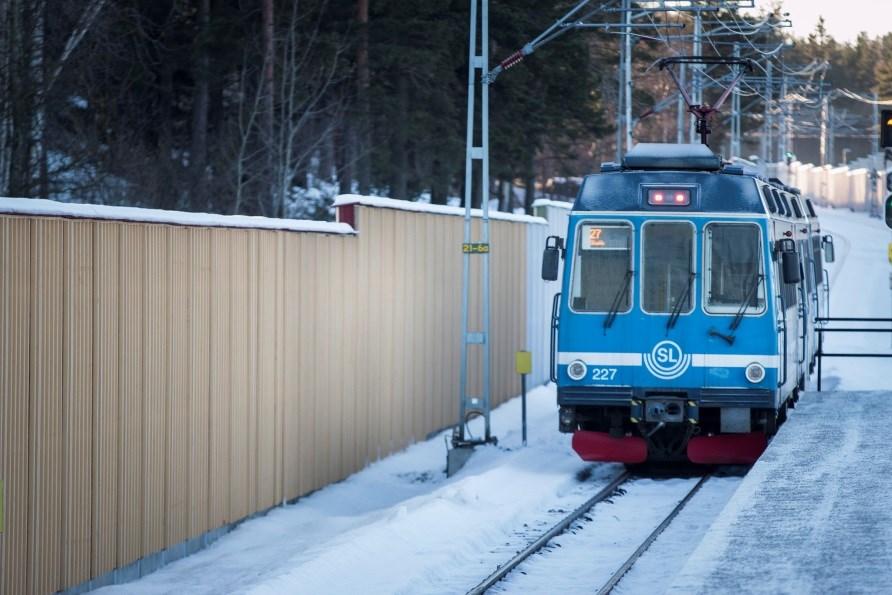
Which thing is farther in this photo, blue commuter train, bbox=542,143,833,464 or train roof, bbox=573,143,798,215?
train roof, bbox=573,143,798,215

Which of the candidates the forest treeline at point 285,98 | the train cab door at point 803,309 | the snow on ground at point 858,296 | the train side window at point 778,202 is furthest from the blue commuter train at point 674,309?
the forest treeline at point 285,98

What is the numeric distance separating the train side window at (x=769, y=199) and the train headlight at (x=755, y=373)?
1846 mm

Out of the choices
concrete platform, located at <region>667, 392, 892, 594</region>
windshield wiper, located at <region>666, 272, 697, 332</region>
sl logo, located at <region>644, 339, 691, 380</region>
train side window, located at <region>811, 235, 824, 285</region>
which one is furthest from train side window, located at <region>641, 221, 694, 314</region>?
train side window, located at <region>811, 235, 824, 285</region>

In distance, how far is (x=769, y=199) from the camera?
17.8 metres

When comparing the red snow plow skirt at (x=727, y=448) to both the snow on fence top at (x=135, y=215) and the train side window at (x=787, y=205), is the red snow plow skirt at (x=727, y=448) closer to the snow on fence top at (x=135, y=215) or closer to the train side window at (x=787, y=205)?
the train side window at (x=787, y=205)

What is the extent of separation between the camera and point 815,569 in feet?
32.2

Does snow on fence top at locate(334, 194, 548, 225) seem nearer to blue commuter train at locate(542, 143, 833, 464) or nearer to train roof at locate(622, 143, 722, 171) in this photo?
blue commuter train at locate(542, 143, 833, 464)

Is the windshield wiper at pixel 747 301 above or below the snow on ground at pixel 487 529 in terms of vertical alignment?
above

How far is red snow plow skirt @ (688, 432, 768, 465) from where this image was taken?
17422mm

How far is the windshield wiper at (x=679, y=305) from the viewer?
17047mm

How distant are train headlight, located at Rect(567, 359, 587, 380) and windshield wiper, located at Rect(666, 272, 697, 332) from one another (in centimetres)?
102

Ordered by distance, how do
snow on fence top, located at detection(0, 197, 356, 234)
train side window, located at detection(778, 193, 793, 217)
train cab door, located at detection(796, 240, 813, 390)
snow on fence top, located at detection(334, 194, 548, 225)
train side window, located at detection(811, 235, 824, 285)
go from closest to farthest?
snow on fence top, located at detection(0, 197, 356, 234) < snow on fence top, located at detection(334, 194, 548, 225) < train side window, located at detection(778, 193, 793, 217) < train cab door, located at detection(796, 240, 813, 390) < train side window, located at detection(811, 235, 824, 285)

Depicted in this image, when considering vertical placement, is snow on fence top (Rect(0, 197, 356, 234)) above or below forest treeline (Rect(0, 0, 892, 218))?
below

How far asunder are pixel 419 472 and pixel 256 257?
207 inches
